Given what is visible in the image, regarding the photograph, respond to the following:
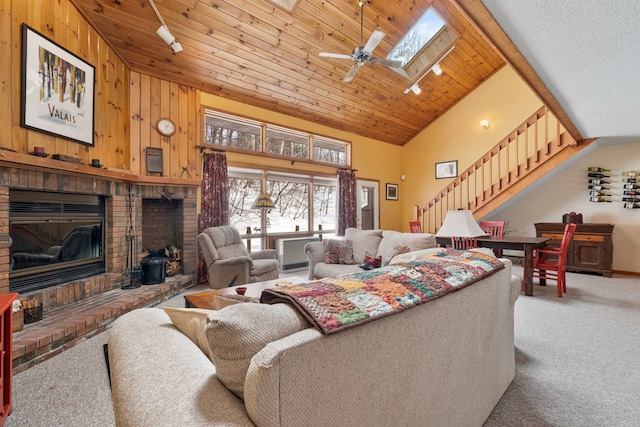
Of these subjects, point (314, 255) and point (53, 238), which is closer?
point (53, 238)

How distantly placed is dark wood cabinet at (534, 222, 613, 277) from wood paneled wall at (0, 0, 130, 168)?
23.8 ft

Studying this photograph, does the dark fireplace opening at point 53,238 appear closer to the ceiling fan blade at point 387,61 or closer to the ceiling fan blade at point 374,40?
the ceiling fan blade at point 374,40

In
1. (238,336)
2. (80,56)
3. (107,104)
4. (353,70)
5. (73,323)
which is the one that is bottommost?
(73,323)

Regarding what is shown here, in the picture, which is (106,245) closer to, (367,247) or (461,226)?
(367,247)

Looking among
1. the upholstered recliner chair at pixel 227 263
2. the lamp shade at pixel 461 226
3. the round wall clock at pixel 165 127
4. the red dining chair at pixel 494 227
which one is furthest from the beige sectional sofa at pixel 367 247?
the round wall clock at pixel 165 127

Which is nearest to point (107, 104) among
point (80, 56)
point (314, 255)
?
point (80, 56)

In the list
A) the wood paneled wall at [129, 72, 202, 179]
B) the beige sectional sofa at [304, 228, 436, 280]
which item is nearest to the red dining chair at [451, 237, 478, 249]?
the beige sectional sofa at [304, 228, 436, 280]

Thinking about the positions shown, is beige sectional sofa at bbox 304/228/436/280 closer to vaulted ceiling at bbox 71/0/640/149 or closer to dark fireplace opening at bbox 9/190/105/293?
vaulted ceiling at bbox 71/0/640/149

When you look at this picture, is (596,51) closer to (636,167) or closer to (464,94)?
(636,167)

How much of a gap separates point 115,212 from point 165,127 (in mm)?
1480

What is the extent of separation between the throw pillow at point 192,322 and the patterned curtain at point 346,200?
5.61m

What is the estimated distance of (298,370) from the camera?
721 millimetres

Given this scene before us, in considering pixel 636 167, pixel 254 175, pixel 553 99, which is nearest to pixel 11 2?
pixel 254 175

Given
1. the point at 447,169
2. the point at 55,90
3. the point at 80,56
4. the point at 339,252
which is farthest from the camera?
the point at 447,169
